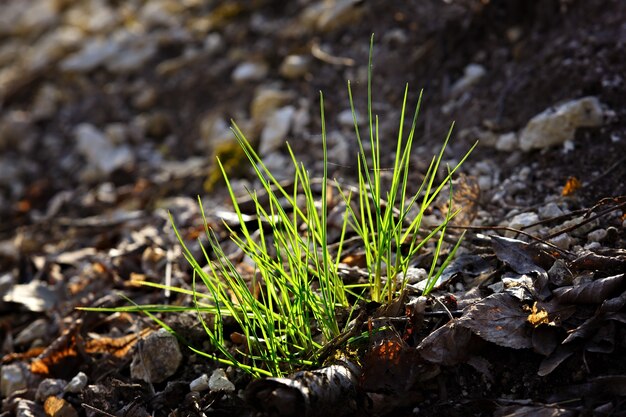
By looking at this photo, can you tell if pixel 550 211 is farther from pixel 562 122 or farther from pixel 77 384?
pixel 77 384

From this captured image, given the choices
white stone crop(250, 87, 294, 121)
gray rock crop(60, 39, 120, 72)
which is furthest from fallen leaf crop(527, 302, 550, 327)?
gray rock crop(60, 39, 120, 72)

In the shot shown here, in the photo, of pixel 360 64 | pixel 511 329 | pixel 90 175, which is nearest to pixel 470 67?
pixel 360 64

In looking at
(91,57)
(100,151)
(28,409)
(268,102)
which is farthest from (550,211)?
(91,57)

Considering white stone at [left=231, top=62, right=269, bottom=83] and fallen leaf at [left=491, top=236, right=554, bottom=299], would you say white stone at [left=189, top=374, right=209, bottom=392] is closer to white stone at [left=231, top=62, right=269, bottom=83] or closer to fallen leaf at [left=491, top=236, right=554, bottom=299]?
fallen leaf at [left=491, top=236, right=554, bottom=299]

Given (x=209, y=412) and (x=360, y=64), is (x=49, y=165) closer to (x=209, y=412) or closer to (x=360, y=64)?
(x=360, y=64)

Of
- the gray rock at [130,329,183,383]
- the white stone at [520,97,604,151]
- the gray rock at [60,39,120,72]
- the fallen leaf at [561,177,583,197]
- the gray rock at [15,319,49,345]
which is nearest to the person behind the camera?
the gray rock at [130,329,183,383]

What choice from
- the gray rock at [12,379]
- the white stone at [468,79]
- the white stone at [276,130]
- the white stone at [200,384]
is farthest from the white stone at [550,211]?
the gray rock at [12,379]
